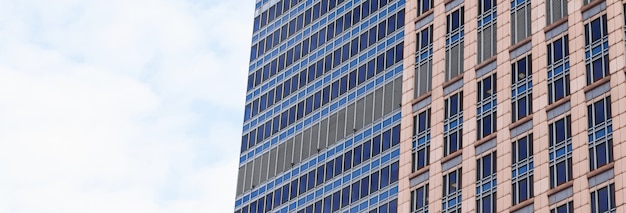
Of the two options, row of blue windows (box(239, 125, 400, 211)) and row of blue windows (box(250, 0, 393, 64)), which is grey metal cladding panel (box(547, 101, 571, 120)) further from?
row of blue windows (box(250, 0, 393, 64))

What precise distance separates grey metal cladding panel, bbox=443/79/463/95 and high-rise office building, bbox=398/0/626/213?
14cm

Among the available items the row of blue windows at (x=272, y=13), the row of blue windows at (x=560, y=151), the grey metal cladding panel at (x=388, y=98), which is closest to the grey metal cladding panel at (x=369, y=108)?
the grey metal cladding panel at (x=388, y=98)

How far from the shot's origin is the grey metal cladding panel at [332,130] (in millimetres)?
119300

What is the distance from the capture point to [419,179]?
107938mm

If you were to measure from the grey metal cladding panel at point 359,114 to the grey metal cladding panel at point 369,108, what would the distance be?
0.35 meters

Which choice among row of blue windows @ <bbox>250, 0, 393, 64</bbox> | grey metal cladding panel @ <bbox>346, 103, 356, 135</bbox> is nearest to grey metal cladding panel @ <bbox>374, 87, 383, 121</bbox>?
grey metal cladding panel @ <bbox>346, 103, 356, 135</bbox>

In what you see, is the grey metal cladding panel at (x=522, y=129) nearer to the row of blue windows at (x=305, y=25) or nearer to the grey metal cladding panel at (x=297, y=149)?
the row of blue windows at (x=305, y=25)

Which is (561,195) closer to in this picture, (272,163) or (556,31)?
(556,31)

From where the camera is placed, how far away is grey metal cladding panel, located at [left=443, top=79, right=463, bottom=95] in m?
108

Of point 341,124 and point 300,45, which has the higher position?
point 300,45

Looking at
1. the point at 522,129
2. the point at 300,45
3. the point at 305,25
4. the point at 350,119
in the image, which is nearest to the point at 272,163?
the point at 350,119

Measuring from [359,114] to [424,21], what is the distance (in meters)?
8.14

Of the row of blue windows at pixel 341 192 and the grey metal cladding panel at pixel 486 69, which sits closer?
the grey metal cladding panel at pixel 486 69

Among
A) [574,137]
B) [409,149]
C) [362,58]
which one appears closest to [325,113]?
[362,58]
